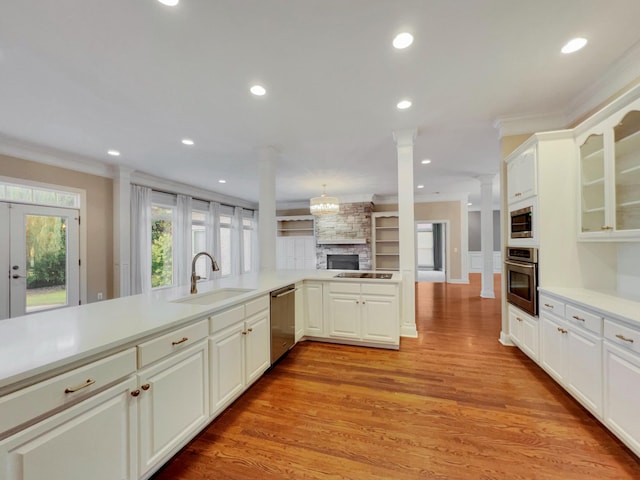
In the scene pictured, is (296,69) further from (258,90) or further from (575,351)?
(575,351)

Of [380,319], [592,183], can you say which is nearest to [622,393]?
[592,183]

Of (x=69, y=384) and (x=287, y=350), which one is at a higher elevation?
(x=69, y=384)

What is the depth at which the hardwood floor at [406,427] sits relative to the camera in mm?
1553

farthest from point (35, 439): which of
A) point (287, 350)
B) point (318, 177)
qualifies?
point (318, 177)

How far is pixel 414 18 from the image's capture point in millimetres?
1751

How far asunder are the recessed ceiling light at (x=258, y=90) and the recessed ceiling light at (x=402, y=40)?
1.26m

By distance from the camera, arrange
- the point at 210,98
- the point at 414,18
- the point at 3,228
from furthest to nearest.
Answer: the point at 3,228
the point at 210,98
the point at 414,18

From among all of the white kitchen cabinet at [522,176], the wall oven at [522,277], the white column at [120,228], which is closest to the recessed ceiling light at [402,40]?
the white kitchen cabinet at [522,176]

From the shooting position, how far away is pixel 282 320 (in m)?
2.90

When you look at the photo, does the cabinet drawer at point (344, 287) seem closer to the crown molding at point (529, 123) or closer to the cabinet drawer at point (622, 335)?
the cabinet drawer at point (622, 335)

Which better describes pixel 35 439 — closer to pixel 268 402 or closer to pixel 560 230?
pixel 268 402

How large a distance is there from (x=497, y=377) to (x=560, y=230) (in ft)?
5.04

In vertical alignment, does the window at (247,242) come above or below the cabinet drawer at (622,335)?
above

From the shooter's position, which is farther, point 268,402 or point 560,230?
point 560,230
